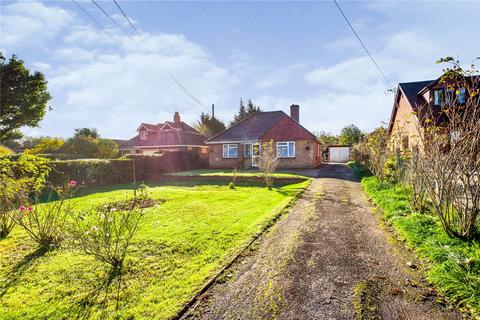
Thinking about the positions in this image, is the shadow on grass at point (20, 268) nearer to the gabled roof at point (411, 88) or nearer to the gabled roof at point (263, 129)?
the gabled roof at point (263, 129)

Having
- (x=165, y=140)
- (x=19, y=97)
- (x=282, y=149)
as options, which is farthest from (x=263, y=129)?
(x=19, y=97)

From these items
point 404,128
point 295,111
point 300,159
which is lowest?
point 300,159

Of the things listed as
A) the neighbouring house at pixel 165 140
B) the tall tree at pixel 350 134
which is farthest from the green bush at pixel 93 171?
the tall tree at pixel 350 134

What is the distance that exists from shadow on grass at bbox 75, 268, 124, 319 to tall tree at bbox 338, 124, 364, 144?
40.3 meters

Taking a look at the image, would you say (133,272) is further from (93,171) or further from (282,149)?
(282,149)

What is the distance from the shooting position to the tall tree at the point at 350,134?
1570 inches

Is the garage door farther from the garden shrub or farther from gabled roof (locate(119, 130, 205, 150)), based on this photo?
the garden shrub

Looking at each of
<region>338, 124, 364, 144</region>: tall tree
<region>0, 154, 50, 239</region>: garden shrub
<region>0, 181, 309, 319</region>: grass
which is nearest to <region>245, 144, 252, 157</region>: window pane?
<region>0, 181, 309, 319</region>: grass

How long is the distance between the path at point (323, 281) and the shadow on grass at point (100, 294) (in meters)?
1.33

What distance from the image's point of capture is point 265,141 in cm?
2288

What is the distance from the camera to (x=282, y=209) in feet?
26.3

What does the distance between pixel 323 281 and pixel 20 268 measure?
5347 mm

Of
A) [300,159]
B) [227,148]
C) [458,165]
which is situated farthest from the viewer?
[227,148]

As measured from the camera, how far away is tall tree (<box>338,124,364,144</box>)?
3988cm
